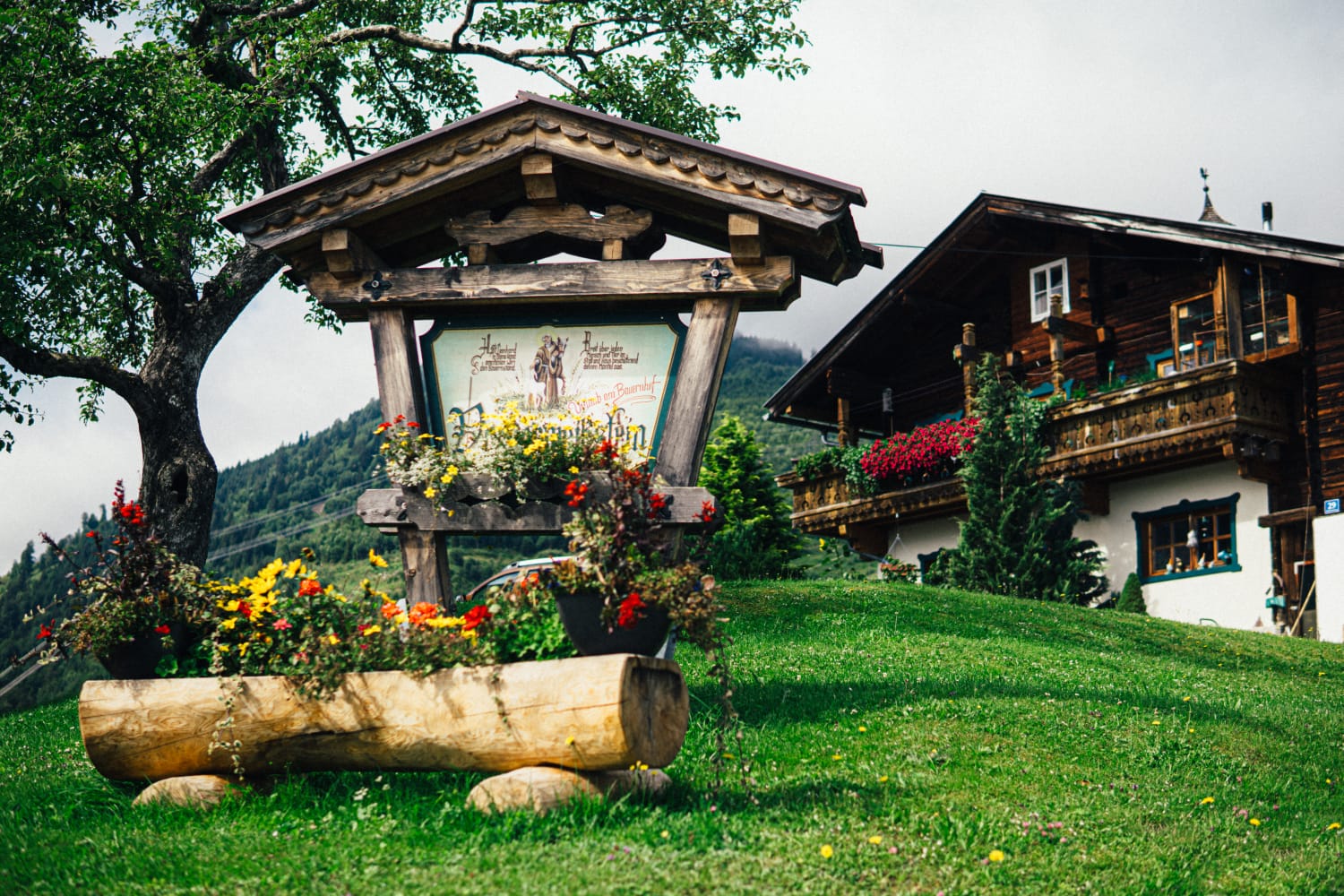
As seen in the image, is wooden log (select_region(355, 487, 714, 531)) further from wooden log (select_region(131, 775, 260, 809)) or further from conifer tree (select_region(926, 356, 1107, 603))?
conifer tree (select_region(926, 356, 1107, 603))

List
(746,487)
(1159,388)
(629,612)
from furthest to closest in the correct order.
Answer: (746,487), (1159,388), (629,612)

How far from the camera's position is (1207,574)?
2152 cm

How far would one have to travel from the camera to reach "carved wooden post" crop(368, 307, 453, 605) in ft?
28.7

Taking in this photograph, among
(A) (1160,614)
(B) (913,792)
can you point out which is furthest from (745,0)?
(B) (913,792)

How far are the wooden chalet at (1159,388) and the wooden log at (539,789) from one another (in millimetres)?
16644

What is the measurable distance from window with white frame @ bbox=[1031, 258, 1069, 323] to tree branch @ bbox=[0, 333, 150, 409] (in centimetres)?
1787

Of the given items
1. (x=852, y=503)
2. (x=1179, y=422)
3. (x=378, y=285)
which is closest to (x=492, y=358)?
(x=378, y=285)

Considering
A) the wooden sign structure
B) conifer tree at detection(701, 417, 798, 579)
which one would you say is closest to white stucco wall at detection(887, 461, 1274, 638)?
conifer tree at detection(701, 417, 798, 579)

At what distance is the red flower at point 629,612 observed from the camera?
6.36m

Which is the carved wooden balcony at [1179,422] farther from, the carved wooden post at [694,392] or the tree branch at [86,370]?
the tree branch at [86,370]

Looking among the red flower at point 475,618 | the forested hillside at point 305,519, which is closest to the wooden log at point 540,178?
the red flower at point 475,618

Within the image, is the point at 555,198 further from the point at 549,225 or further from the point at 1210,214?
the point at 1210,214

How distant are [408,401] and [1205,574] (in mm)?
17132

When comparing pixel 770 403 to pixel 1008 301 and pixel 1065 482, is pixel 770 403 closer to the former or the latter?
pixel 1008 301
